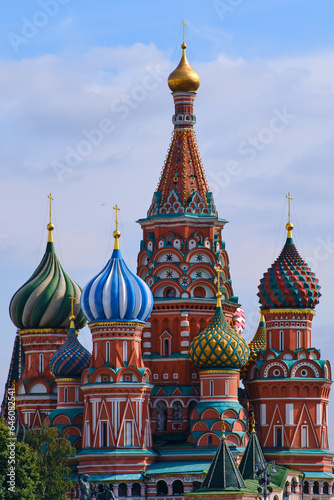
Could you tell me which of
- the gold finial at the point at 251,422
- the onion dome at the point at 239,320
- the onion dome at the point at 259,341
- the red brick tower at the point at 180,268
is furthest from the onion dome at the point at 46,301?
the gold finial at the point at 251,422

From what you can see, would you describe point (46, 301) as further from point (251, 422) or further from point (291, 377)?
point (291, 377)

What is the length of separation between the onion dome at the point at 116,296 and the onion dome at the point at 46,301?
17.9 feet

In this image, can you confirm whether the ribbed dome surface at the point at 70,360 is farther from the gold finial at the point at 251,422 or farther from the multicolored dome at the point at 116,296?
the gold finial at the point at 251,422

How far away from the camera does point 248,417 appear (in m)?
72.9

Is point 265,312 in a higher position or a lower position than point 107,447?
higher

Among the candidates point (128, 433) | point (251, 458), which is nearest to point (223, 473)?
point (251, 458)

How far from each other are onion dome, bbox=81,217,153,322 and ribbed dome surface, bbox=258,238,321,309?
5.81 m

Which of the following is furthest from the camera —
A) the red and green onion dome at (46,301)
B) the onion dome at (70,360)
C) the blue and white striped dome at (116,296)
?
the red and green onion dome at (46,301)

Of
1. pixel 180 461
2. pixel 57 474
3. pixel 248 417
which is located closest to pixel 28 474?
pixel 57 474

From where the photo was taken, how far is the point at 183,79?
74.6m

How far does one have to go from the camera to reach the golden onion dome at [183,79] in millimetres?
74562

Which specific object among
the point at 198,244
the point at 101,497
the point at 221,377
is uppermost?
the point at 198,244

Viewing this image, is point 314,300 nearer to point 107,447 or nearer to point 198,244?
point 198,244

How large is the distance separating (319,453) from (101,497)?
41.1ft
